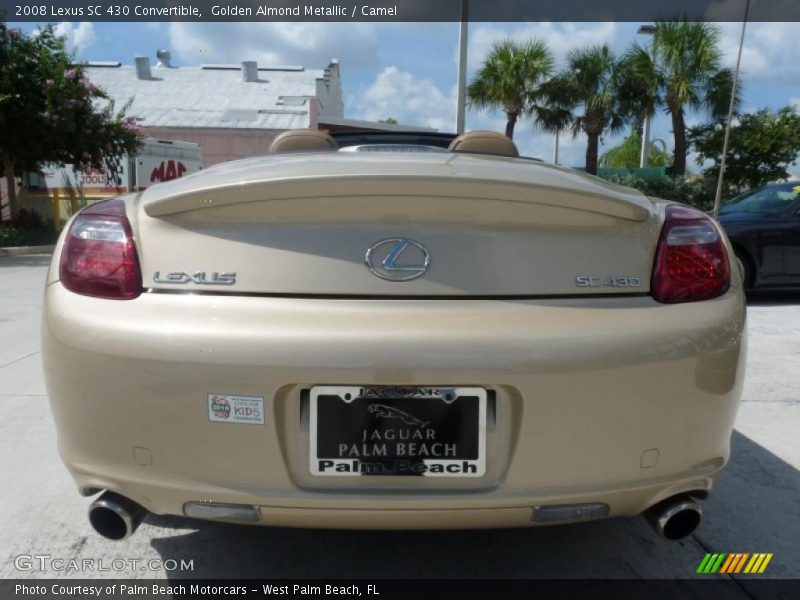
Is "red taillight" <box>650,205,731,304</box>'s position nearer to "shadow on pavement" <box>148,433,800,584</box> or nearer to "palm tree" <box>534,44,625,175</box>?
"shadow on pavement" <box>148,433,800,584</box>

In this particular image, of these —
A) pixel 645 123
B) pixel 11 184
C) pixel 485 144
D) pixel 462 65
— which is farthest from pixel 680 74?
pixel 485 144

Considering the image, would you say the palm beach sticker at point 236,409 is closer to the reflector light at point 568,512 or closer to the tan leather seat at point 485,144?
the reflector light at point 568,512

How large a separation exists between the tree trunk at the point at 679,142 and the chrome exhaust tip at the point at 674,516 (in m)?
24.2

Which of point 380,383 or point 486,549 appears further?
point 486,549

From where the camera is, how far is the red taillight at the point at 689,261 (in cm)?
179

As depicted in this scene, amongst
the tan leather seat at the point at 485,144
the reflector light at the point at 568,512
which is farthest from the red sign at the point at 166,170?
the reflector light at the point at 568,512

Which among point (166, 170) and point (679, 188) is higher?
point (166, 170)

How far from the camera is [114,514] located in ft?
5.78

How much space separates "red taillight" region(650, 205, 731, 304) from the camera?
1.79m

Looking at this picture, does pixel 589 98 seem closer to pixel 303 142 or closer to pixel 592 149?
pixel 592 149

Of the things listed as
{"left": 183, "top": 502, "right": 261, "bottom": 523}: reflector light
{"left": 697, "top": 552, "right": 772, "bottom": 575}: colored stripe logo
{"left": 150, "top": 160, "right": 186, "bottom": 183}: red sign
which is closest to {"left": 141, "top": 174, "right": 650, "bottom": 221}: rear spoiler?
{"left": 183, "top": 502, "right": 261, "bottom": 523}: reflector light

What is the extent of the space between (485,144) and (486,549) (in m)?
1.64

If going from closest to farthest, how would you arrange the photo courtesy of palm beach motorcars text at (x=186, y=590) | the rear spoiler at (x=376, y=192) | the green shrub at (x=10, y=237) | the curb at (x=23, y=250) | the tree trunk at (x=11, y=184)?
the rear spoiler at (x=376, y=192) → the photo courtesy of palm beach motorcars text at (x=186, y=590) → the curb at (x=23, y=250) → the green shrub at (x=10, y=237) → the tree trunk at (x=11, y=184)

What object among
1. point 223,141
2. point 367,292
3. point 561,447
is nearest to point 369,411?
point 367,292
